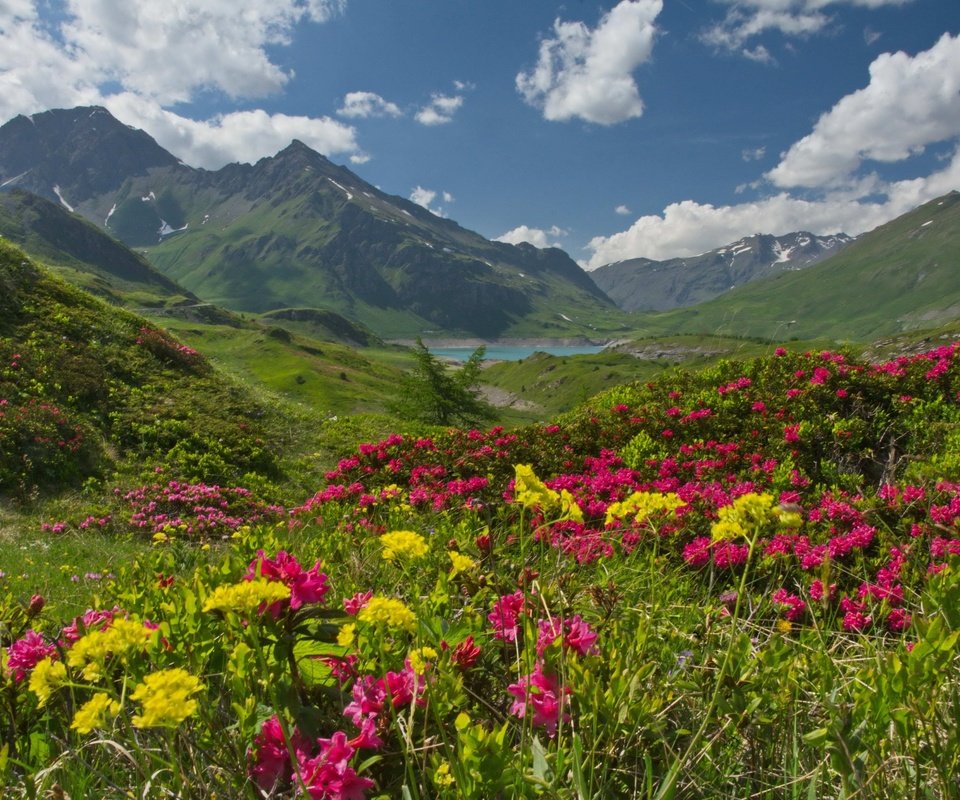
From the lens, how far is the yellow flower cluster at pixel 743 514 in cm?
232

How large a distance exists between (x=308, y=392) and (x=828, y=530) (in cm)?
5045

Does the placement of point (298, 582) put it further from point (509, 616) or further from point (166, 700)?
point (509, 616)

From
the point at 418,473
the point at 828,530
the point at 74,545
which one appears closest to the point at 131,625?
the point at 828,530

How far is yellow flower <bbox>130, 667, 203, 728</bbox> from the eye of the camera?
1320mm

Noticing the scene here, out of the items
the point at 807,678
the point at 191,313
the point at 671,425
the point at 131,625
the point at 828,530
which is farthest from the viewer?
the point at 191,313

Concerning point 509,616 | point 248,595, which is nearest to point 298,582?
point 248,595

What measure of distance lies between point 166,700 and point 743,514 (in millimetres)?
2122

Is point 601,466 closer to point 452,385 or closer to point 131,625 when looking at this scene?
point 131,625

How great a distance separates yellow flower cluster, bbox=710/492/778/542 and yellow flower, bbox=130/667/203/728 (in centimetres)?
193

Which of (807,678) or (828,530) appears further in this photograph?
(828,530)

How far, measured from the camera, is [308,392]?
52.3 meters

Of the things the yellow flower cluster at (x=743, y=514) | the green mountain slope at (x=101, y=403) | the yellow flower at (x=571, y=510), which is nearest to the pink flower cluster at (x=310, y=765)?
the yellow flower at (x=571, y=510)

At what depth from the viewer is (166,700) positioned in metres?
1.35

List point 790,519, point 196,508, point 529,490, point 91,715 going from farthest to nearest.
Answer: point 196,508
point 529,490
point 790,519
point 91,715
